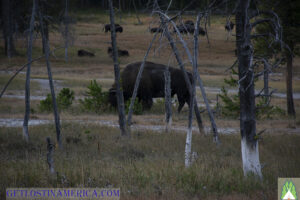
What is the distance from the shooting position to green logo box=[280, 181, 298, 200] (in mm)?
5805

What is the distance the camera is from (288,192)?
5.88m

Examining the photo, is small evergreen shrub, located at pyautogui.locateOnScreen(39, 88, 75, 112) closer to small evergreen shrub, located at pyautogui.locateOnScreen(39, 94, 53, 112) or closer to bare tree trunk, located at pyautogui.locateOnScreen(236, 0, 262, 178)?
small evergreen shrub, located at pyautogui.locateOnScreen(39, 94, 53, 112)

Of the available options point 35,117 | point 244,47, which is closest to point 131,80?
point 35,117

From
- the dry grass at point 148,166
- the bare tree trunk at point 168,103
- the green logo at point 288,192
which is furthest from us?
the bare tree trunk at point 168,103

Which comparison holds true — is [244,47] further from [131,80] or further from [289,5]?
[289,5]

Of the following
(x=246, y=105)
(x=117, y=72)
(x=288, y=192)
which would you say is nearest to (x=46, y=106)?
(x=117, y=72)

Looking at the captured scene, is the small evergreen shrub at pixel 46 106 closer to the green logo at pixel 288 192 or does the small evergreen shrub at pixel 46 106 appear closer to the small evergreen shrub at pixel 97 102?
the small evergreen shrub at pixel 97 102

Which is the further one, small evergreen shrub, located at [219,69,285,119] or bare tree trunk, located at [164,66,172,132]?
small evergreen shrub, located at [219,69,285,119]

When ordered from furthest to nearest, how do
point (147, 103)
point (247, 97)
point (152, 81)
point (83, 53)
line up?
point (83, 53)
point (147, 103)
point (152, 81)
point (247, 97)

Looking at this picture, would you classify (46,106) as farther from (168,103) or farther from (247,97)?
(247,97)

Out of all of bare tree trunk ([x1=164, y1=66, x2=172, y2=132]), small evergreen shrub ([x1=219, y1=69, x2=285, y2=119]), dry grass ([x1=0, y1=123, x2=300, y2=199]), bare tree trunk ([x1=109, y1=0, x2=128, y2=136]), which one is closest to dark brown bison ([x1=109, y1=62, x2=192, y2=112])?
small evergreen shrub ([x1=219, y1=69, x2=285, y2=119])

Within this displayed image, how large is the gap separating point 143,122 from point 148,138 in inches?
152

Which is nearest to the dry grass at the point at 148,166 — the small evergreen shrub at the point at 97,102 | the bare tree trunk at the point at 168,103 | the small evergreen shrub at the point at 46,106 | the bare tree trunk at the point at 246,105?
the bare tree trunk at the point at 246,105

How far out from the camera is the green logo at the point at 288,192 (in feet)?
19.0
